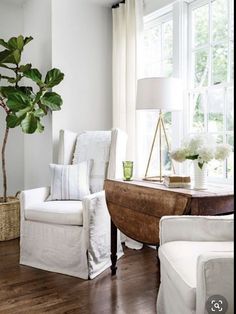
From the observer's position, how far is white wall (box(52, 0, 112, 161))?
12.2 ft

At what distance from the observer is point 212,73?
2.93 metres

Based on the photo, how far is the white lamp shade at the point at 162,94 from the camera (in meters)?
2.66

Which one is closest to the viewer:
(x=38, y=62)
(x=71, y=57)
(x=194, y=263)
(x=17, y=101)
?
(x=194, y=263)

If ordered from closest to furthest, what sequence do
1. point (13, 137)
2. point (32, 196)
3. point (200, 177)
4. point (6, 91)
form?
1. point (200, 177)
2. point (32, 196)
3. point (6, 91)
4. point (13, 137)

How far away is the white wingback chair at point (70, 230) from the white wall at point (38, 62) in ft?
2.65

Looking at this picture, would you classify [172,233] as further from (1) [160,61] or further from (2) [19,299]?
(1) [160,61]

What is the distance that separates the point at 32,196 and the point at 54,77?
1198mm

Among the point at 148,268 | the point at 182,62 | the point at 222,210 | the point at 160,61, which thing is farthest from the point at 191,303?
the point at 160,61

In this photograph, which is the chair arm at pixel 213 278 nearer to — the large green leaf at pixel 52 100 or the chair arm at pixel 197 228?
the chair arm at pixel 197 228

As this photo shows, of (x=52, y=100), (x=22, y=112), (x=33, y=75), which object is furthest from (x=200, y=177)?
(x=33, y=75)

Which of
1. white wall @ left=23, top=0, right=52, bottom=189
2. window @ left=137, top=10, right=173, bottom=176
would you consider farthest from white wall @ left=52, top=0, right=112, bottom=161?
window @ left=137, top=10, right=173, bottom=176

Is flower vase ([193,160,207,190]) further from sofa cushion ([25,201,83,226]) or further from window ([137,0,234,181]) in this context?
sofa cushion ([25,201,83,226])

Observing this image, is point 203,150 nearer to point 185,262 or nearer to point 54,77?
point 185,262

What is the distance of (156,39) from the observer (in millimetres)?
3543
